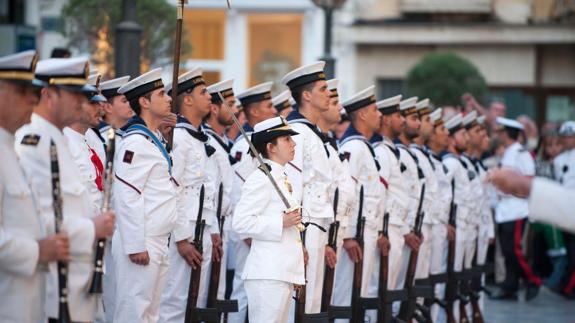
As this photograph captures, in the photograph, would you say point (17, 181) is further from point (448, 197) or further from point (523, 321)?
point (523, 321)

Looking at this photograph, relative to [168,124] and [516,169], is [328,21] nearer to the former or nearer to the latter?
[516,169]

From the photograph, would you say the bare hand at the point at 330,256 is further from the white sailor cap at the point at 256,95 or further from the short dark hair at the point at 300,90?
the white sailor cap at the point at 256,95

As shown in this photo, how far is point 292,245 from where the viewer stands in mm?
8734

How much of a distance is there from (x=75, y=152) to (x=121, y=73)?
126 inches

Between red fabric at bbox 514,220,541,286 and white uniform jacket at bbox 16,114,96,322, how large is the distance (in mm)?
11123

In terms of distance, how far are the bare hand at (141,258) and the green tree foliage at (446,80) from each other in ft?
46.7

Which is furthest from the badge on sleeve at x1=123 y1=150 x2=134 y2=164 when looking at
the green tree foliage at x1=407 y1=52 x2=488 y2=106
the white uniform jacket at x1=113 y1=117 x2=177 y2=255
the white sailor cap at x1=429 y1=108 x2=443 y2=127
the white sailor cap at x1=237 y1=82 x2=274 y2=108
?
the green tree foliage at x1=407 y1=52 x2=488 y2=106


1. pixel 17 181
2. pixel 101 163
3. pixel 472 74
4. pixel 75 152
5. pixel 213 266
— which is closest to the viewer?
pixel 17 181

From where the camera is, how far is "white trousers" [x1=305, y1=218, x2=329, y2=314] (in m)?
9.89

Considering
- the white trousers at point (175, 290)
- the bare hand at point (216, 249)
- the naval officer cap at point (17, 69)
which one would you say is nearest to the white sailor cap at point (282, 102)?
the bare hand at point (216, 249)

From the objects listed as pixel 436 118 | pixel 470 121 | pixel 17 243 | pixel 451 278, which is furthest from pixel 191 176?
pixel 470 121

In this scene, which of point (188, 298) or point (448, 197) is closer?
point (188, 298)

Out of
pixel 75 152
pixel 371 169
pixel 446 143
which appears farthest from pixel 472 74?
pixel 75 152

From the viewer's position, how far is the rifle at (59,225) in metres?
6.17
